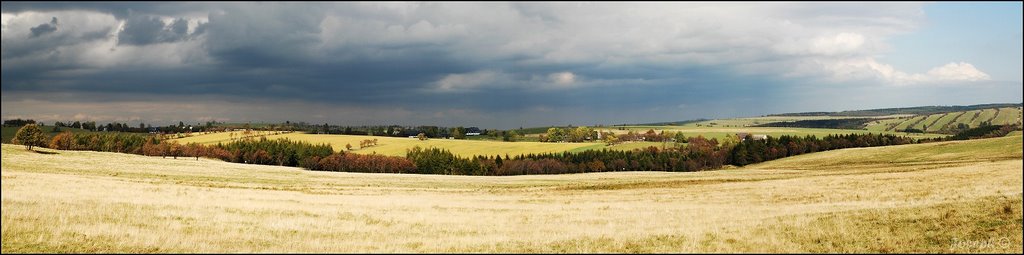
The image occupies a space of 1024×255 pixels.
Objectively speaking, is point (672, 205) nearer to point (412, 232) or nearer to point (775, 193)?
point (775, 193)

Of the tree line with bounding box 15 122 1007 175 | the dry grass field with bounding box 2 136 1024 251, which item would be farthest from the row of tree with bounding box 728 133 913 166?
the dry grass field with bounding box 2 136 1024 251

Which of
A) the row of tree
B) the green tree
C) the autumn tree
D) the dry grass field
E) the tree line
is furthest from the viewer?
the row of tree

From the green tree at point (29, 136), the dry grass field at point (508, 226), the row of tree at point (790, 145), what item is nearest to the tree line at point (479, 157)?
the row of tree at point (790, 145)

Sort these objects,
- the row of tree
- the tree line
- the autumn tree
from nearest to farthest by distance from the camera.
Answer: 1. the autumn tree
2. the tree line
3. the row of tree

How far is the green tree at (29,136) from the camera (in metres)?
122

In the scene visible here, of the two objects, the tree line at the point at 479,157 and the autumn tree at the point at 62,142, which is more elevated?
the autumn tree at the point at 62,142

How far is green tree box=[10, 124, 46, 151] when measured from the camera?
122 m

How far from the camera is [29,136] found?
122062 mm

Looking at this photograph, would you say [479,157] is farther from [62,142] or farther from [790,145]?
[62,142]

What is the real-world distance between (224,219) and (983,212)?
31.2m

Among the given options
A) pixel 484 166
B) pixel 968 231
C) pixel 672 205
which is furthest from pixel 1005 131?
pixel 968 231

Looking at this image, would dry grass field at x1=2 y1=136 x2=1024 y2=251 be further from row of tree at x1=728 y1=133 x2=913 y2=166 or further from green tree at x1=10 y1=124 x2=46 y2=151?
row of tree at x1=728 y1=133 x2=913 y2=166

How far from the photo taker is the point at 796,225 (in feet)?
79.7

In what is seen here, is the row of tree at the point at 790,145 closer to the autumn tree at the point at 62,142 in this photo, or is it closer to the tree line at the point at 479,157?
the tree line at the point at 479,157
